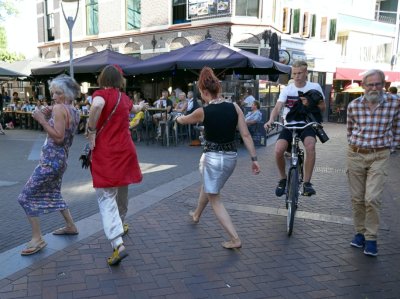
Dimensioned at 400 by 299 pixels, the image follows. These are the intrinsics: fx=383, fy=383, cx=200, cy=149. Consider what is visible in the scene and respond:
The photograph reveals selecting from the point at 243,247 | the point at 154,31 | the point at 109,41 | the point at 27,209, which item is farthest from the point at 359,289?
the point at 109,41

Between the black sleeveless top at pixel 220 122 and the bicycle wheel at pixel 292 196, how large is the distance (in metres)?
1.10

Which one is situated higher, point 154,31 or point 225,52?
point 154,31

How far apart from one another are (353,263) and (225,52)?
26.7 ft

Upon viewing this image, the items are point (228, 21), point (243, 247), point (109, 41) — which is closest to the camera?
point (243, 247)

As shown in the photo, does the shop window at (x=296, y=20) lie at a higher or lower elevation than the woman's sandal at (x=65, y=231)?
higher

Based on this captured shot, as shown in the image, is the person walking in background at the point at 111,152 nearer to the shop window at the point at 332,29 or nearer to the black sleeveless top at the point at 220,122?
the black sleeveless top at the point at 220,122

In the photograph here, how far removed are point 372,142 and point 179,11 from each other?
1706cm

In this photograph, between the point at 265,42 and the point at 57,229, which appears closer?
the point at 57,229

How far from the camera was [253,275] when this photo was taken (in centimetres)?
340

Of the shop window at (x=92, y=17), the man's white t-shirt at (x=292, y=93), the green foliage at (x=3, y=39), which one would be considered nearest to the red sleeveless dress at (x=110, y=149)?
the man's white t-shirt at (x=292, y=93)

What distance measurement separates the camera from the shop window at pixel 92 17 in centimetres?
2292

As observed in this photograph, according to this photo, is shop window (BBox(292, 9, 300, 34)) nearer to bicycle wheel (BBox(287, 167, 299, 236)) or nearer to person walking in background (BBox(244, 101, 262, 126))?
person walking in background (BBox(244, 101, 262, 126))

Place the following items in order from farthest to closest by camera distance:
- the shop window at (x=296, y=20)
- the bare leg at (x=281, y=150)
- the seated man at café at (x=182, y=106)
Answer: the shop window at (x=296, y=20) < the seated man at café at (x=182, y=106) < the bare leg at (x=281, y=150)

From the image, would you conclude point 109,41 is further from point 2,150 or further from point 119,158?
point 119,158
